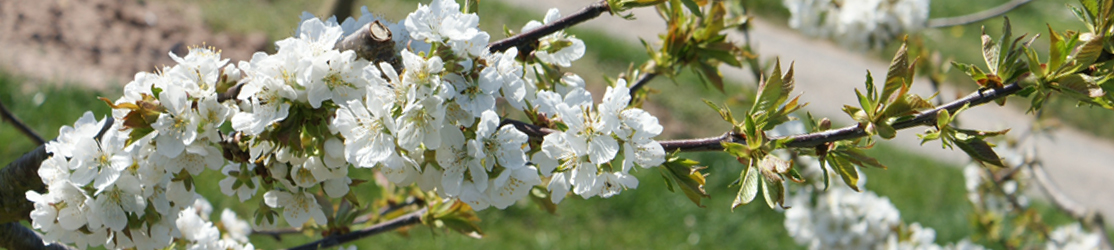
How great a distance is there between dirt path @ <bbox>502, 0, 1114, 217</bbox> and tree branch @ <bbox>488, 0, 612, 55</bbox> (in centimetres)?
589

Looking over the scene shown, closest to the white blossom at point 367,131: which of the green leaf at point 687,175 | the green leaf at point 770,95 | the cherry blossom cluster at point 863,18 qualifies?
the green leaf at point 687,175

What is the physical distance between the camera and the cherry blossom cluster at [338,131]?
919 millimetres

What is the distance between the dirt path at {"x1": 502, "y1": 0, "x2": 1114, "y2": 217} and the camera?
7508mm

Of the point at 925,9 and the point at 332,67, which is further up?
the point at 332,67

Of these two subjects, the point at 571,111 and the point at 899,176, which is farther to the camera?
the point at 899,176

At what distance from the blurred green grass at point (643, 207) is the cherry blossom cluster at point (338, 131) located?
160 centimetres

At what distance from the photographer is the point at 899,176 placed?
19.7 feet

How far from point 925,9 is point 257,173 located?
280 centimetres

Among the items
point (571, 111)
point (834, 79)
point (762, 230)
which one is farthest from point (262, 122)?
point (834, 79)

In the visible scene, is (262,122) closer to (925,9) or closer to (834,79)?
(925,9)

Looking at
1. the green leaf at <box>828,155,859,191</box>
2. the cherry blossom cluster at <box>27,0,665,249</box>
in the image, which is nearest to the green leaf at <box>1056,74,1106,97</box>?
the green leaf at <box>828,155,859,191</box>

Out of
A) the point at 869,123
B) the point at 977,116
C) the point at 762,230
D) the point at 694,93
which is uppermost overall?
the point at 869,123

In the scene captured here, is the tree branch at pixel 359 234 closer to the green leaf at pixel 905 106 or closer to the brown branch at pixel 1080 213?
the green leaf at pixel 905 106

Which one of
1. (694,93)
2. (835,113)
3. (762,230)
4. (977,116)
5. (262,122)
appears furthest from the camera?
(977,116)
